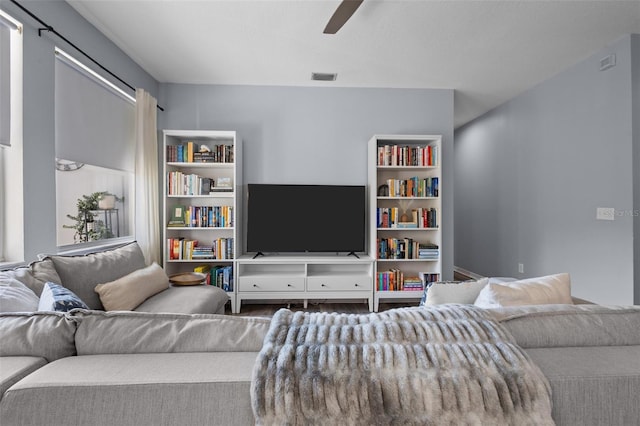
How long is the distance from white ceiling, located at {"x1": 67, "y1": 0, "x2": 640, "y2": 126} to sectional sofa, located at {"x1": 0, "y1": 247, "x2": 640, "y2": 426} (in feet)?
7.62

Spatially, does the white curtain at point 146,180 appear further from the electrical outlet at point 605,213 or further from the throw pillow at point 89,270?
the electrical outlet at point 605,213

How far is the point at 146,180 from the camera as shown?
10.5ft

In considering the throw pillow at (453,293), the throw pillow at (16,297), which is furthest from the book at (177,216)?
the throw pillow at (453,293)

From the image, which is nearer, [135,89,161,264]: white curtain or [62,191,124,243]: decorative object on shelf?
[62,191,124,243]: decorative object on shelf

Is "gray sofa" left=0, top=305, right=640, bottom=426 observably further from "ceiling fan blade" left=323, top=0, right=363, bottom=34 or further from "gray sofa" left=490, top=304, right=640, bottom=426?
"ceiling fan blade" left=323, top=0, right=363, bottom=34

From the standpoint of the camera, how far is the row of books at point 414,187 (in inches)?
145

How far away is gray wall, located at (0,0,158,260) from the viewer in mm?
1988

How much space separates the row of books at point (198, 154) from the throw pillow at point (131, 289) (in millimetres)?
1534

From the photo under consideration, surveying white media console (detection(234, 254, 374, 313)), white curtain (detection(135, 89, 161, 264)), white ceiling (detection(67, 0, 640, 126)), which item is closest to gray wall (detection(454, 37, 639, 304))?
white ceiling (detection(67, 0, 640, 126))

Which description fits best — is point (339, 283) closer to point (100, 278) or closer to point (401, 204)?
point (401, 204)

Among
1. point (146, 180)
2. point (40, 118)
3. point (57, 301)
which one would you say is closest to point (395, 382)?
point (57, 301)

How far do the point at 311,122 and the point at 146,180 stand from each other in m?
1.93

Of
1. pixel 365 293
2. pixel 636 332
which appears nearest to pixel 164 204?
pixel 365 293

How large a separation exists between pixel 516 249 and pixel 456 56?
258 centimetres
